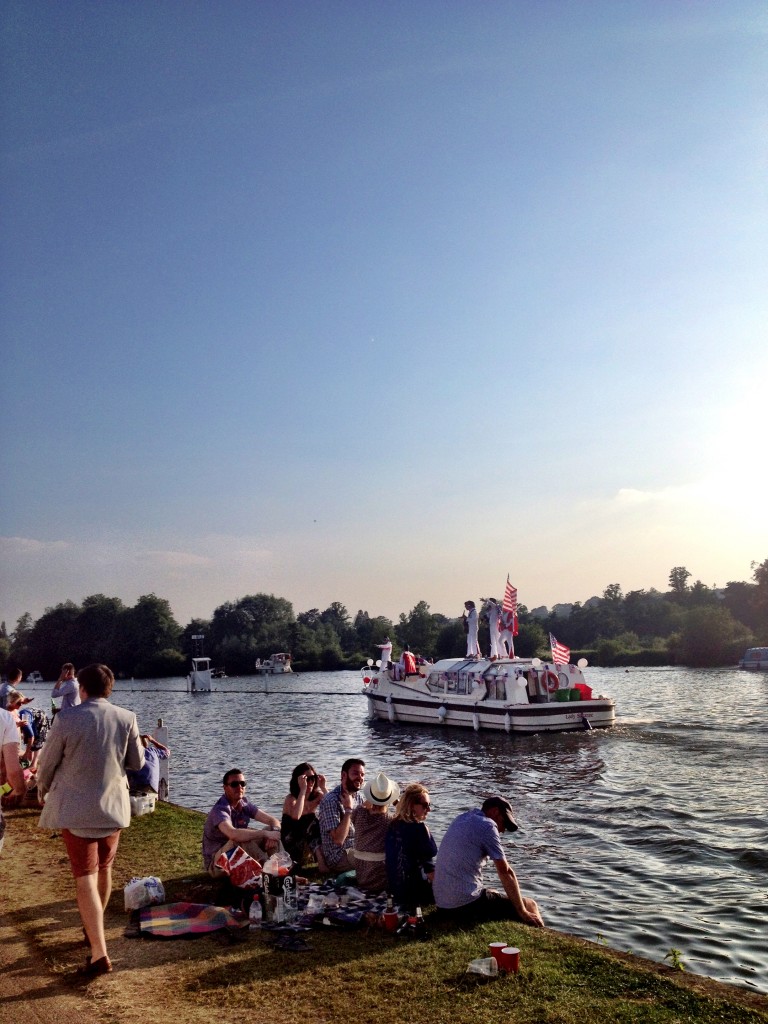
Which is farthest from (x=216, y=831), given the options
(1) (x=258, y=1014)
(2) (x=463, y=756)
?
(2) (x=463, y=756)

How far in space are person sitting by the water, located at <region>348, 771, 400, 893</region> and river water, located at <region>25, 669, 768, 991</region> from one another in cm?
329

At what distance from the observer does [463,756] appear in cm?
3197

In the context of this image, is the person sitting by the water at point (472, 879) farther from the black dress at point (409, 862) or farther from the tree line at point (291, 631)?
the tree line at point (291, 631)

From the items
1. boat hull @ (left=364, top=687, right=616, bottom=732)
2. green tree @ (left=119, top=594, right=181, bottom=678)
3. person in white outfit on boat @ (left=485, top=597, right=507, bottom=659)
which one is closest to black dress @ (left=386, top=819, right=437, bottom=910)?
boat hull @ (left=364, top=687, right=616, bottom=732)

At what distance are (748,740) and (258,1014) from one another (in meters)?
30.3

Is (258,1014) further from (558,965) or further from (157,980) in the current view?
(558,965)

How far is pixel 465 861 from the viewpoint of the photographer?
8859 millimetres

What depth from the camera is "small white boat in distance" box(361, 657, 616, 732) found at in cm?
3712

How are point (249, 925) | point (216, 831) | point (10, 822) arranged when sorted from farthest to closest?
point (10, 822)
point (216, 831)
point (249, 925)

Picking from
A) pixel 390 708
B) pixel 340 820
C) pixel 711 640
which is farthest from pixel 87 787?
pixel 711 640

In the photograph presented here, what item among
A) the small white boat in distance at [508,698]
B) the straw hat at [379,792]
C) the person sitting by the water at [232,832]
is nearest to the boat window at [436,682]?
the small white boat in distance at [508,698]

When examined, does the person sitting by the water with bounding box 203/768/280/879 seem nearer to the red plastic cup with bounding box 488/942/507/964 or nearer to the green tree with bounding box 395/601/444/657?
the red plastic cup with bounding box 488/942/507/964

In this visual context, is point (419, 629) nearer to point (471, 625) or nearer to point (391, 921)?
point (471, 625)

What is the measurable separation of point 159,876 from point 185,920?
2.40m
